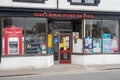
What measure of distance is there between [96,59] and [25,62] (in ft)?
18.3

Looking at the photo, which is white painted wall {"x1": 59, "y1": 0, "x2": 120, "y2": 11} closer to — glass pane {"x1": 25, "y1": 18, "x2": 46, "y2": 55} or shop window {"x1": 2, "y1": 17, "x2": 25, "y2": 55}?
glass pane {"x1": 25, "y1": 18, "x2": 46, "y2": 55}

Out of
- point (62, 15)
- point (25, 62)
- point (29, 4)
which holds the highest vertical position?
point (29, 4)

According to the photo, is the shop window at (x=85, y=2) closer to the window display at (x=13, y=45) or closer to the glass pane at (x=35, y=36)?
the glass pane at (x=35, y=36)

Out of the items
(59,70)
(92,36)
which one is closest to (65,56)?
(92,36)

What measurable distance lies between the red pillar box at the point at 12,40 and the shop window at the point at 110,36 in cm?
659

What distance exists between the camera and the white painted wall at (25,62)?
24062 mm

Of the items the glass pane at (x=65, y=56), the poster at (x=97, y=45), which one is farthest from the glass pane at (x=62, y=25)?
the poster at (x=97, y=45)

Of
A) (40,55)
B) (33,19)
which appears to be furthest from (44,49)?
(33,19)

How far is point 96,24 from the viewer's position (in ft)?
90.2

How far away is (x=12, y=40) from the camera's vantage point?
2459 centimetres

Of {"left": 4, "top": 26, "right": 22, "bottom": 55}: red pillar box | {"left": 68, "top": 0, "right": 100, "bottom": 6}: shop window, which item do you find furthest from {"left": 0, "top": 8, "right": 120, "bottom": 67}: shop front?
{"left": 68, "top": 0, "right": 100, "bottom": 6}: shop window

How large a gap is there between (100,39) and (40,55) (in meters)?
5.05

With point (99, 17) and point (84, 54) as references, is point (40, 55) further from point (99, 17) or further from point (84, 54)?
point (99, 17)

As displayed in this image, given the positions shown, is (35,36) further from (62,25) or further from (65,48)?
(65,48)
